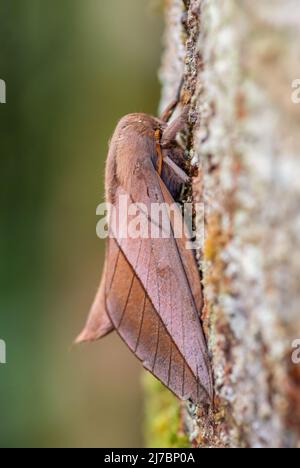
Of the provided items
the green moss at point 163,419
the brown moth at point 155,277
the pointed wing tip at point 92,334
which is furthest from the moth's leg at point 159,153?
the green moss at point 163,419

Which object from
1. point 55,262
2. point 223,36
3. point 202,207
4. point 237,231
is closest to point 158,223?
point 202,207

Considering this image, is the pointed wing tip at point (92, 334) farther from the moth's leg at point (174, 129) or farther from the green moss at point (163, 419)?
the moth's leg at point (174, 129)

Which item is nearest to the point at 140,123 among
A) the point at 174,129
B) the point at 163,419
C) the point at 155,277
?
the point at 174,129

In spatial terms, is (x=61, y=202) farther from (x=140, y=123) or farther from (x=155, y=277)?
(x=155, y=277)

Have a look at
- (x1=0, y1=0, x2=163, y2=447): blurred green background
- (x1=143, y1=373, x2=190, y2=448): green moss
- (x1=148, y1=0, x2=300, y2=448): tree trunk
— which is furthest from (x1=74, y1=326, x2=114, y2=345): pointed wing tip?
(x1=0, y1=0, x2=163, y2=447): blurred green background

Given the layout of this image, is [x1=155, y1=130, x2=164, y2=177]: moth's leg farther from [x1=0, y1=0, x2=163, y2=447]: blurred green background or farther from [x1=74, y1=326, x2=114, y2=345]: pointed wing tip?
[x1=0, y1=0, x2=163, y2=447]: blurred green background
